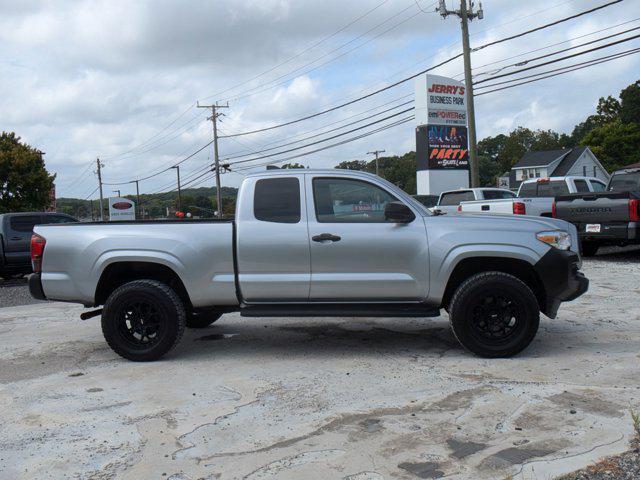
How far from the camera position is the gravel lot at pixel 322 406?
11.6ft

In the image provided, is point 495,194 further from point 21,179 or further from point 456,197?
point 21,179

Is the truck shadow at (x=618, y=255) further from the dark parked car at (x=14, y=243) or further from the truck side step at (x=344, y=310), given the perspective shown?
the dark parked car at (x=14, y=243)

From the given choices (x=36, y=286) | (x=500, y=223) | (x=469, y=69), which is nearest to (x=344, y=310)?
(x=500, y=223)

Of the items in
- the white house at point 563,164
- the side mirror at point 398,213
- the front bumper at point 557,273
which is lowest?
the front bumper at point 557,273

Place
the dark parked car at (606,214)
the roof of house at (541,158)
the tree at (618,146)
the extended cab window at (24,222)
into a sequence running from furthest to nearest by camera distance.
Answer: the tree at (618,146)
the roof of house at (541,158)
the extended cab window at (24,222)
the dark parked car at (606,214)

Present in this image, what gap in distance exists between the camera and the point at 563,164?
62.6 m

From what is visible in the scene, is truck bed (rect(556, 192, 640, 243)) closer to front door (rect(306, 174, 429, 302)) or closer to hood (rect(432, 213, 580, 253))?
hood (rect(432, 213, 580, 253))

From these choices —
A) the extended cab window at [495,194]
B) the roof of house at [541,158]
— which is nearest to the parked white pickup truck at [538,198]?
the extended cab window at [495,194]

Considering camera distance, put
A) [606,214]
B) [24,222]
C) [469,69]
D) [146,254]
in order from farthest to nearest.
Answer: [469,69] → [24,222] → [606,214] → [146,254]

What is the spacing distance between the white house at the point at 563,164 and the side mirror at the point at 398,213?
60.1 m

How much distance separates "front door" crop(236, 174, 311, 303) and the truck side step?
8 cm

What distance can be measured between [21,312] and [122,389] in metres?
5.54

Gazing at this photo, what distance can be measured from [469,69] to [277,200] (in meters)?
19.1

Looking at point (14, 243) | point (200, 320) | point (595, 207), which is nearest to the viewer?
point (200, 320)
